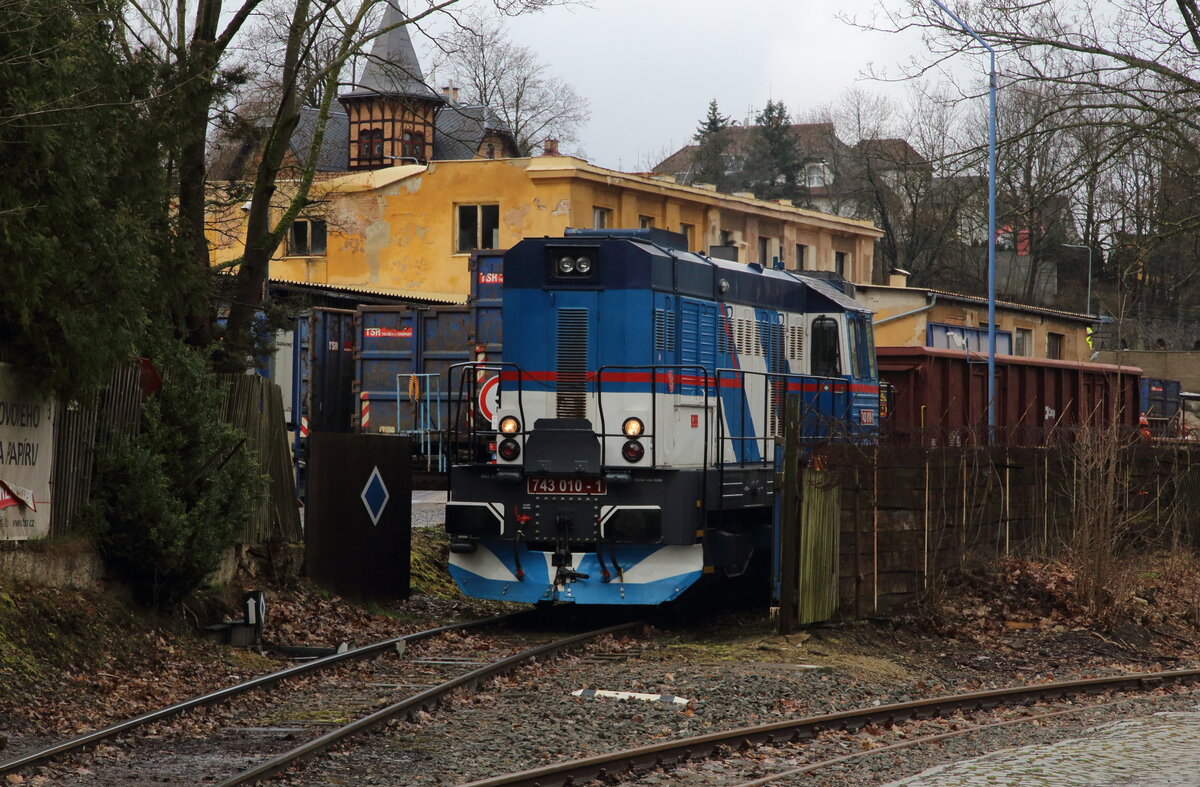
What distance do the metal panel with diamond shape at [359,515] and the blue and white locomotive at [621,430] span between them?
1.30 metres

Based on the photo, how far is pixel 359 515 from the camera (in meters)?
16.0

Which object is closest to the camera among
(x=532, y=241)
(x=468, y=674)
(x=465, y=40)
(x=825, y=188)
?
(x=468, y=674)

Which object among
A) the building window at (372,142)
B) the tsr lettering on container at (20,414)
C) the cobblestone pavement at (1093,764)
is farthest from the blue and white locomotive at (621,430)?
the building window at (372,142)

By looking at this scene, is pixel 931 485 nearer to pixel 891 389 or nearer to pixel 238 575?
pixel 891 389

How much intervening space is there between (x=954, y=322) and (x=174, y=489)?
35.3 m

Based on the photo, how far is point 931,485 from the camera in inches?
623

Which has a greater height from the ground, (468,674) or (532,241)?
(532,241)

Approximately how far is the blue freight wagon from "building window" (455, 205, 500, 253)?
17857 mm

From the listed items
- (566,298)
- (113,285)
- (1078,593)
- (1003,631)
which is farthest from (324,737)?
(1078,593)

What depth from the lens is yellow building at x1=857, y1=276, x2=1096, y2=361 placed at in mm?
41828

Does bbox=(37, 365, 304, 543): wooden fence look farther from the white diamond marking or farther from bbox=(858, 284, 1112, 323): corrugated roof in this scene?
bbox=(858, 284, 1112, 323): corrugated roof

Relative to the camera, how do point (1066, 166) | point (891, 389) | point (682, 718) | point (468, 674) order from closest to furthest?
1. point (682, 718)
2. point (468, 674)
3. point (1066, 166)
4. point (891, 389)

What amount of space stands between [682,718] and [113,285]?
5832 millimetres

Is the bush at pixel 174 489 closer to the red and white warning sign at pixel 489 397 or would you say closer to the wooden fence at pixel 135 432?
the wooden fence at pixel 135 432
